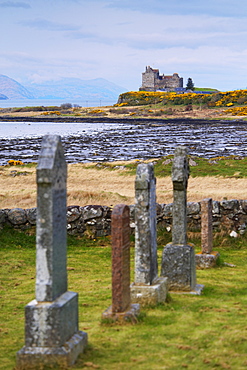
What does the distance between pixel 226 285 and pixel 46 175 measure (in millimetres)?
6765

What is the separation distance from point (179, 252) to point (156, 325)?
291 cm

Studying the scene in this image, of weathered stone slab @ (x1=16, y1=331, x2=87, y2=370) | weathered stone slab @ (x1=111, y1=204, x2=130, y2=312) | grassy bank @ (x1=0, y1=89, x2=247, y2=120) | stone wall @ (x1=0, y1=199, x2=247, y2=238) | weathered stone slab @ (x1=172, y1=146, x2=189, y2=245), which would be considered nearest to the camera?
weathered stone slab @ (x1=16, y1=331, x2=87, y2=370)

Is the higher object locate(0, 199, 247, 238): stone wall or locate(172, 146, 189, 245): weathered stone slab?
locate(172, 146, 189, 245): weathered stone slab

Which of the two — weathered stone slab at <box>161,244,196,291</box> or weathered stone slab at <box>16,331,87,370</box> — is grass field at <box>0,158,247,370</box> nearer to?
weathered stone slab at <box>16,331,87,370</box>

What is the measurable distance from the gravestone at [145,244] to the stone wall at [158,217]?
767 cm

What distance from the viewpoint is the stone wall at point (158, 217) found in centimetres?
1755

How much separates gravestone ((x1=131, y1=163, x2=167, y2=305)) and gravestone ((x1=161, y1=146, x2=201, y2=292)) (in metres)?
1.46

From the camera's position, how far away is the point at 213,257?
1427cm

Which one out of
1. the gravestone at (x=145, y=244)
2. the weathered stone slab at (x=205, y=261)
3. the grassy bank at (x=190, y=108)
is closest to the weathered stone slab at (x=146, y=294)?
the gravestone at (x=145, y=244)

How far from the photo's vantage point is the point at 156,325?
8547 millimetres

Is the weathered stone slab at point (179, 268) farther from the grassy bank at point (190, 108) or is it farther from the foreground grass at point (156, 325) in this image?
the grassy bank at point (190, 108)

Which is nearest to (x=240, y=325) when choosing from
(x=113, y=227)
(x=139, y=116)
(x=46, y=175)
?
(x=113, y=227)

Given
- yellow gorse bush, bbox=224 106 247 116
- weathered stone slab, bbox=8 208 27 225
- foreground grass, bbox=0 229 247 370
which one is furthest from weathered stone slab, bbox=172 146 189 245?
yellow gorse bush, bbox=224 106 247 116

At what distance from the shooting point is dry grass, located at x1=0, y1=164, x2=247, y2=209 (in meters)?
23.4
